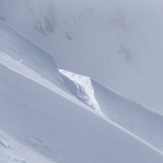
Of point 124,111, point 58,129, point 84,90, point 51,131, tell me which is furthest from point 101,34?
point 51,131

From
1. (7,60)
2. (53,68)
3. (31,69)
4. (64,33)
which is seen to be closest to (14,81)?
(7,60)

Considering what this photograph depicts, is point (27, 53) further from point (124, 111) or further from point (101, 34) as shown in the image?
point (101, 34)

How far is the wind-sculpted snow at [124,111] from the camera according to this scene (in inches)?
360

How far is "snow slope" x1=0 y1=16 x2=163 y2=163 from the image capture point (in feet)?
15.6

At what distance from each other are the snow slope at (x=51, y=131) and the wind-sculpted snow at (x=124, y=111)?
70.4 inches

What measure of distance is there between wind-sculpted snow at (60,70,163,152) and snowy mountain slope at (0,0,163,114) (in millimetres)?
20527

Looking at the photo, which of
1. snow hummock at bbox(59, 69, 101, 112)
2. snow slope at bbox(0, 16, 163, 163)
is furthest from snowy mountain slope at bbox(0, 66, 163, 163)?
snow hummock at bbox(59, 69, 101, 112)

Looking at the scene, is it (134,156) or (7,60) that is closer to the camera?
(134,156)

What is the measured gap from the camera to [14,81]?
6293 mm

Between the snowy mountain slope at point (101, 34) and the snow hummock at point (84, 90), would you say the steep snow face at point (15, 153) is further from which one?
the snowy mountain slope at point (101, 34)

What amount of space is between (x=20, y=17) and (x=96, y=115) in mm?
29980

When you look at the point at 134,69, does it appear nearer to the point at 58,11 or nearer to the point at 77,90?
the point at 58,11

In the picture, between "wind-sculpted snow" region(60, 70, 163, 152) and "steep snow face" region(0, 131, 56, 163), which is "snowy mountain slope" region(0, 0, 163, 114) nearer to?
A: "wind-sculpted snow" region(60, 70, 163, 152)

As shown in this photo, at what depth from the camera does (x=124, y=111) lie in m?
9.74
